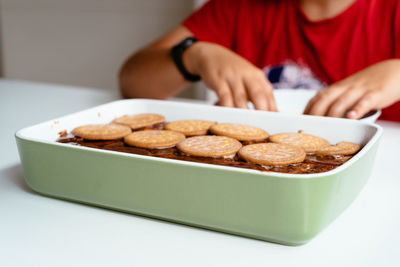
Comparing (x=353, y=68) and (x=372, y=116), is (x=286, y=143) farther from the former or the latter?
(x=353, y=68)

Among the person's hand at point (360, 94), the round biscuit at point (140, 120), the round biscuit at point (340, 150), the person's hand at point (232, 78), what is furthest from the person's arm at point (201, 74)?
the round biscuit at point (340, 150)

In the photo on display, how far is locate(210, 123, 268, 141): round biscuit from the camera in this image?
0.71 meters

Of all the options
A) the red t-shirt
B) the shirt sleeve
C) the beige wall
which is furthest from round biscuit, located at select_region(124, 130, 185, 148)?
the beige wall

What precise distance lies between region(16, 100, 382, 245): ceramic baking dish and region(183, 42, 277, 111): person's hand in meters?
0.38

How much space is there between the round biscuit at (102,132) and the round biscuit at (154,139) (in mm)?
20

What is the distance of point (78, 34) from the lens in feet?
11.6

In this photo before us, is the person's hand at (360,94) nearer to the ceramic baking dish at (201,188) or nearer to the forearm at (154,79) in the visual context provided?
the ceramic baking dish at (201,188)

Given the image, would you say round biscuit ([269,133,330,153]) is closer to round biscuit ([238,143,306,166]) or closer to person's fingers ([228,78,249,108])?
round biscuit ([238,143,306,166])

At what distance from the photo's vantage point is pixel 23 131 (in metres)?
0.62

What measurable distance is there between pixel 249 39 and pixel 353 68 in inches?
14.9

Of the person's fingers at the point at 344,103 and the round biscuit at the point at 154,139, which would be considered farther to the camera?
the person's fingers at the point at 344,103

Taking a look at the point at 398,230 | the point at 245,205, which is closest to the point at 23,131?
the point at 245,205

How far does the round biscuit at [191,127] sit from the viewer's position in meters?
0.74

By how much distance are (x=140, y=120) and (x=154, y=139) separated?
0.51 ft
